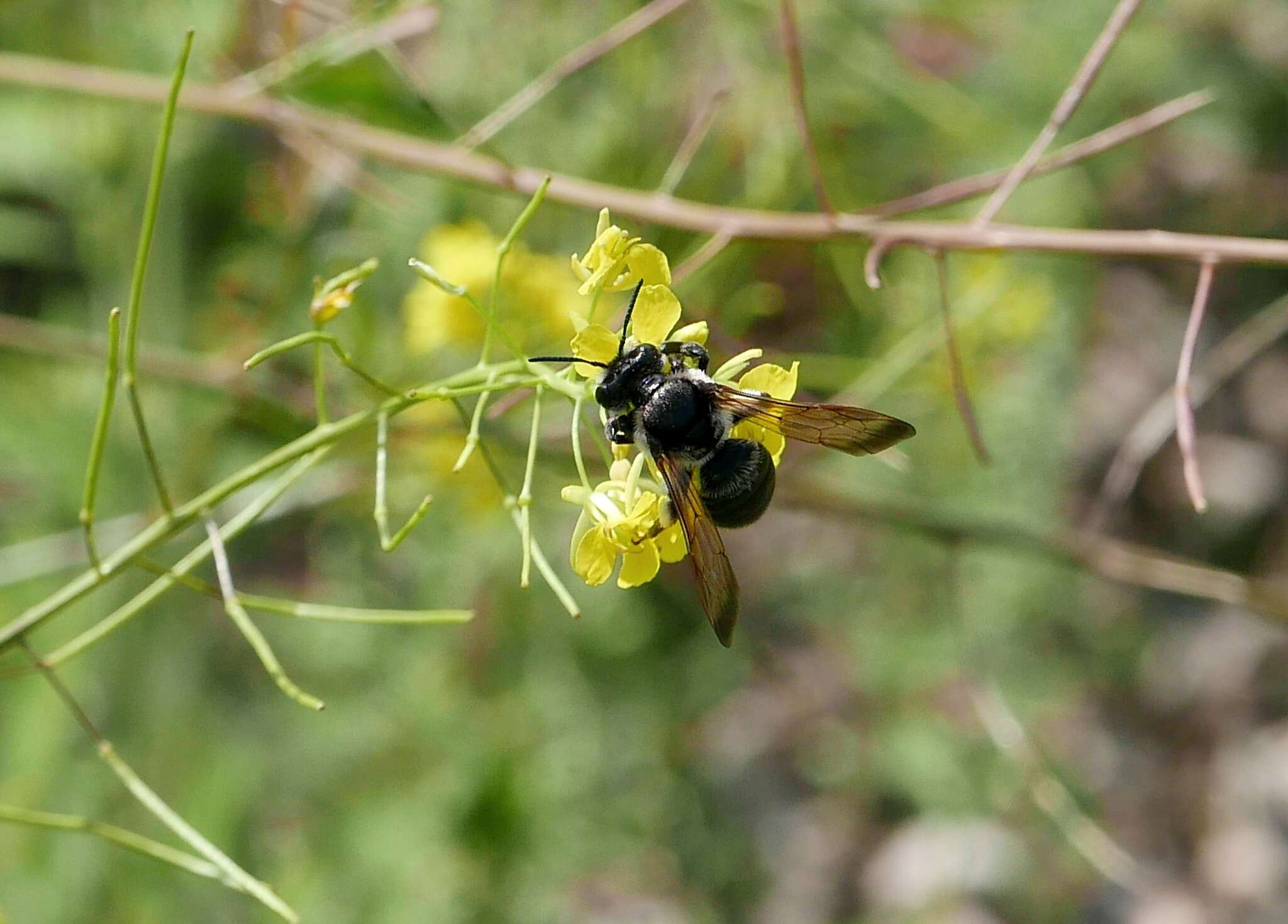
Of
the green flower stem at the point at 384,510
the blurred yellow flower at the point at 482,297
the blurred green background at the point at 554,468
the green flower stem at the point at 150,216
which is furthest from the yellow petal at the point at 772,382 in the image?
the blurred yellow flower at the point at 482,297

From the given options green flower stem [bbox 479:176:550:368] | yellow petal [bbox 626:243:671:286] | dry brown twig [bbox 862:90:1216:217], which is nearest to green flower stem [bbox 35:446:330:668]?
green flower stem [bbox 479:176:550:368]

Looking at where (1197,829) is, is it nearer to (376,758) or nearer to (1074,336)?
(1074,336)

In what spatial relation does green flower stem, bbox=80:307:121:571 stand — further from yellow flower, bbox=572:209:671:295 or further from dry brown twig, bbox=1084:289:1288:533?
dry brown twig, bbox=1084:289:1288:533

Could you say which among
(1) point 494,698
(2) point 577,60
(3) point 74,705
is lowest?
(1) point 494,698

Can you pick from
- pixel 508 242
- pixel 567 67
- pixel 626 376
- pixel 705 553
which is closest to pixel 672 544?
pixel 705 553

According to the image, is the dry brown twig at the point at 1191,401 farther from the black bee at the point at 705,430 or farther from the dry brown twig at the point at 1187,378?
the black bee at the point at 705,430

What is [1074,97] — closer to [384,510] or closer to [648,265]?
[648,265]

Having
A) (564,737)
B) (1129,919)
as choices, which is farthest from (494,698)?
(1129,919)
